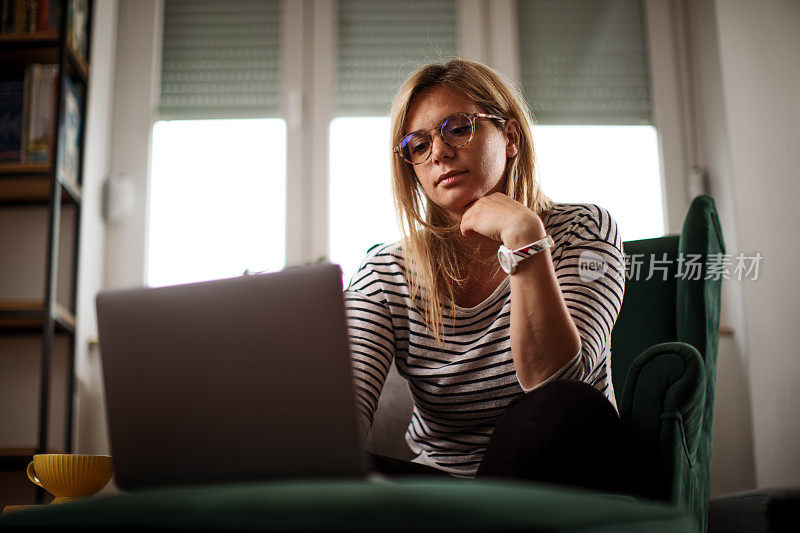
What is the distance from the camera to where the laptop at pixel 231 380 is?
70 centimetres

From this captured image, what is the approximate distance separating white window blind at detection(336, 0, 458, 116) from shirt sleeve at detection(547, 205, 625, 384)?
186 cm

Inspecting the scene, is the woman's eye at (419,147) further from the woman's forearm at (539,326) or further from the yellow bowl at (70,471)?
the yellow bowl at (70,471)

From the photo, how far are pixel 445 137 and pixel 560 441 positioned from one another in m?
0.68

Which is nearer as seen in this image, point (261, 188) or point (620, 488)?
point (620, 488)

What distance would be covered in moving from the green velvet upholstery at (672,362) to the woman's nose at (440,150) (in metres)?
0.43

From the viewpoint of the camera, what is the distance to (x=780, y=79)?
2.85 m

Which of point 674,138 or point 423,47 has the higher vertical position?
point 423,47

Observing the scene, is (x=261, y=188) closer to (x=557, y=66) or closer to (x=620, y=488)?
(x=557, y=66)

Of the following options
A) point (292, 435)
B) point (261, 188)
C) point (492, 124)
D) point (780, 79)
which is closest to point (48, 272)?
point (261, 188)

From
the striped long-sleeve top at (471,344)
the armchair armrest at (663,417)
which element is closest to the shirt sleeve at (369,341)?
the striped long-sleeve top at (471,344)

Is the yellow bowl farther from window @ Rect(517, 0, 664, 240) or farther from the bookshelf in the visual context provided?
window @ Rect(517, 0, 664, 240)

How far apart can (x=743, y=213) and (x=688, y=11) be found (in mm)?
906

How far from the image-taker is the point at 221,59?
10.3 feet

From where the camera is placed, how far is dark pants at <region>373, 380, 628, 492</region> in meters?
0.90
